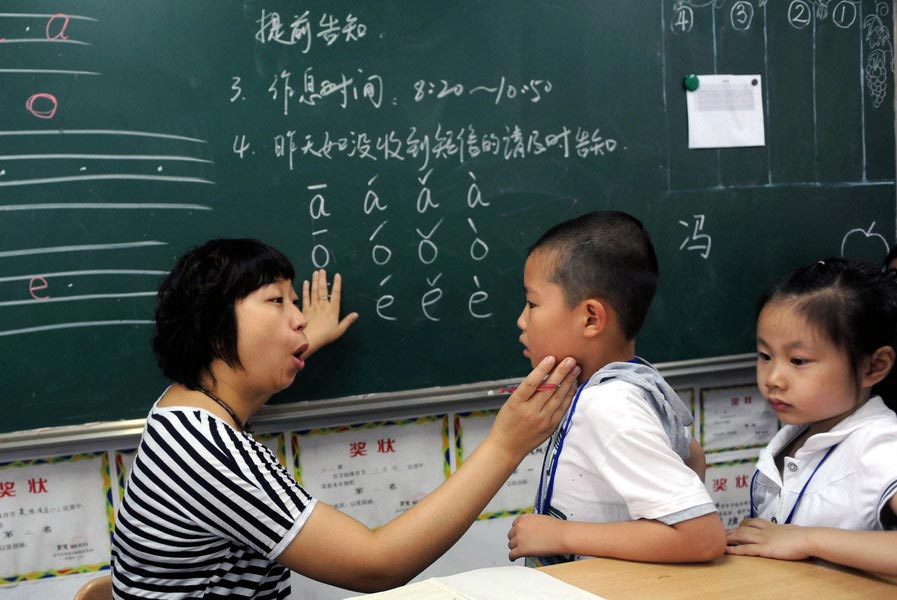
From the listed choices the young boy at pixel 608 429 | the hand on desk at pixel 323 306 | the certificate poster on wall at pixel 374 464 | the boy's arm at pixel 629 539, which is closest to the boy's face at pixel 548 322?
the young boy at pixel 608 429

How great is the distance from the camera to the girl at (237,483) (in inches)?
53.9

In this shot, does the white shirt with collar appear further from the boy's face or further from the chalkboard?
the chalkboard

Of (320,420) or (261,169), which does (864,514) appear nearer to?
(320,420)

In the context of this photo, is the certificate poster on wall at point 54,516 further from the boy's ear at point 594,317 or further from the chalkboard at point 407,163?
the boy's ear at point 594,317

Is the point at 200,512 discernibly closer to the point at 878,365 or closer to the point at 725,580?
the point at 725,580

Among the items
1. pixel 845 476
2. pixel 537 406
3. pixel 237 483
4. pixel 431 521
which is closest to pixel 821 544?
pixel 845 476

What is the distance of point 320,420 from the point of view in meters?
2.19

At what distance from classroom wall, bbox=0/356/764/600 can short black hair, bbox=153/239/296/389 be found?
0.54m

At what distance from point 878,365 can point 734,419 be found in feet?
4.21

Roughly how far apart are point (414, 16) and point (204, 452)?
4.38 feet

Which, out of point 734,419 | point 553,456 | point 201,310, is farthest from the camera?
point 734,419

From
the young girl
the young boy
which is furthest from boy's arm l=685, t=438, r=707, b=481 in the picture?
the young girl

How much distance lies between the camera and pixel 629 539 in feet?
4.05

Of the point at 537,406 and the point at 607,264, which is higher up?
the point at 607,264
